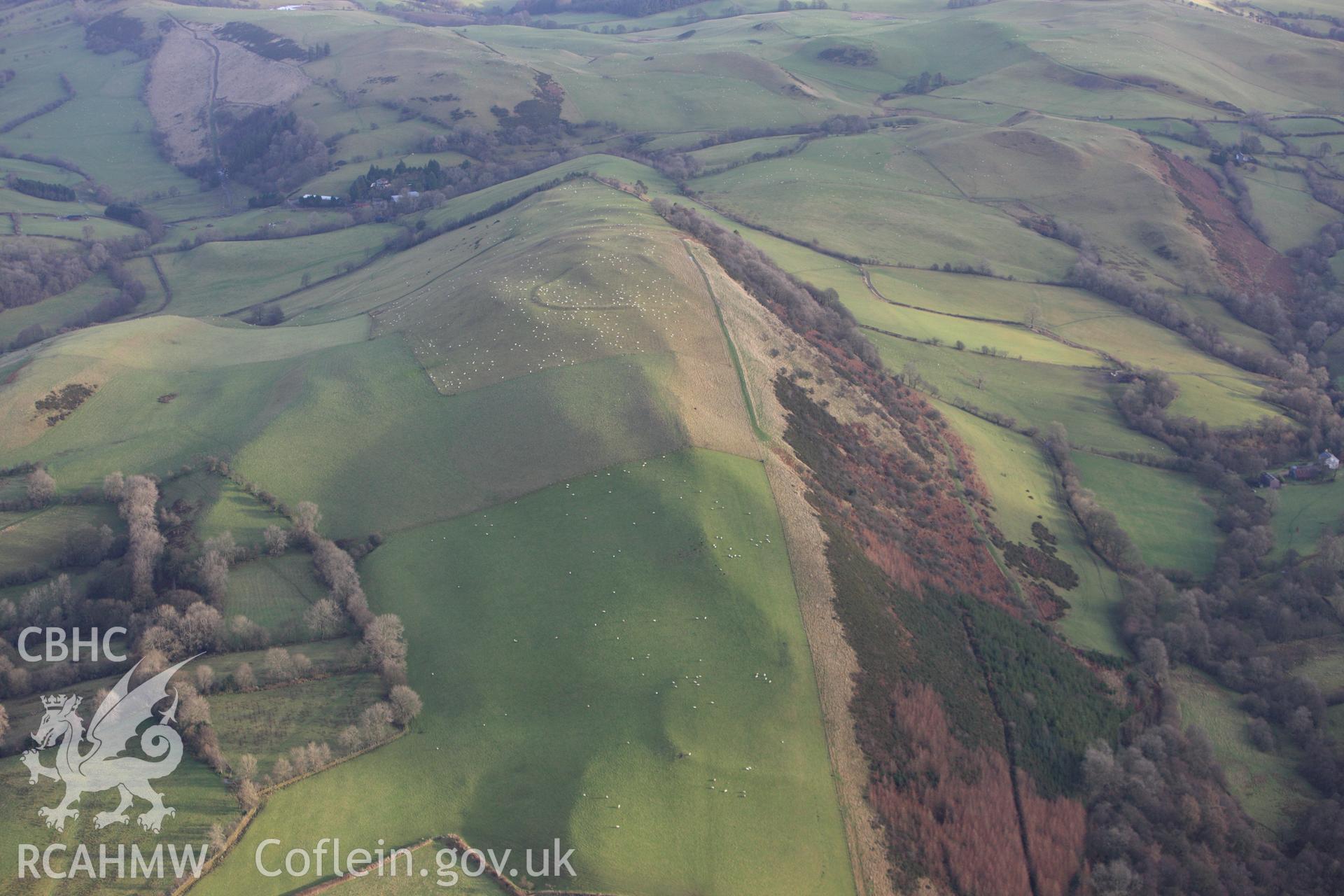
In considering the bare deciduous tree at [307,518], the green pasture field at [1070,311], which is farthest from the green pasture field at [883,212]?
the bare deciduous tree at [307,518]

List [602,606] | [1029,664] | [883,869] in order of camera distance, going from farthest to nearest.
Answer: [1029,664] < [602,606] < [883,869]

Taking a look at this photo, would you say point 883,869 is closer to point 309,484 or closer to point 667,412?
point 667,412

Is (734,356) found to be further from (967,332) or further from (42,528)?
(42,528)

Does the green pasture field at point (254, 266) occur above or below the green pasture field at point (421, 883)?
below

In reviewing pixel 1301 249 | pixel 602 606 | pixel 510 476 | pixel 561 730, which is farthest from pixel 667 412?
pixel 1301 249

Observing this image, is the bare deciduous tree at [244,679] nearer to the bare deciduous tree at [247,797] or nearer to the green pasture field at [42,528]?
the bare deciduous tree at [247,797]

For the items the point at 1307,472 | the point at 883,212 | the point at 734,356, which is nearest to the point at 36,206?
the point at 734,356
